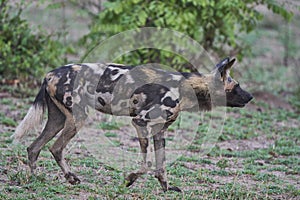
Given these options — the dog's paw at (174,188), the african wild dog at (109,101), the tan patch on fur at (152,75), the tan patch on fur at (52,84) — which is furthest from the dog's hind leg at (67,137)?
the dog's paw at (174,188)

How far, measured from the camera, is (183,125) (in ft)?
30.1

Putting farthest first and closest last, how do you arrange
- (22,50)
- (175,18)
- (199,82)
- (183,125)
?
(22,50), (175,18), (183,125), (199,82)

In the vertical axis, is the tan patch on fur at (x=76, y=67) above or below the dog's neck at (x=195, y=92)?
above

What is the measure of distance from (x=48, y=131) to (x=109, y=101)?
692 mm

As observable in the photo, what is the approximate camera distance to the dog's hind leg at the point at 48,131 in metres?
6.16

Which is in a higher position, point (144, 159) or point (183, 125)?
point (183, 125)

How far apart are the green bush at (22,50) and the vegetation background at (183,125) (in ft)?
0.06

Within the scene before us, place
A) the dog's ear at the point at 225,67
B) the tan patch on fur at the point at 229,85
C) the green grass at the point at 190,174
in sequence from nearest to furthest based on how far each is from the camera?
the green grass at the point at 190,174
the dog's ear at the point at 225,67
the tan patch on fur at the point at 229,85

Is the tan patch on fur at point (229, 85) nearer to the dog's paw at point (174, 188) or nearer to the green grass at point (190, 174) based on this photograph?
the green grass at point (190, 174)

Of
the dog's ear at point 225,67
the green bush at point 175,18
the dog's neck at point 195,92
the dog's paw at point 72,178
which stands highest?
the green bush at point 175,18

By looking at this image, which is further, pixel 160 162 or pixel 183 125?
pixel 183 125

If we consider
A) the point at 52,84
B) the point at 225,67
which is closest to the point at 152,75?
the point at 225,67

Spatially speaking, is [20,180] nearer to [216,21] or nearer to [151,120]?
[151,120]

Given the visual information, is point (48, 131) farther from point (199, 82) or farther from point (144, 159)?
point (199, 82)
